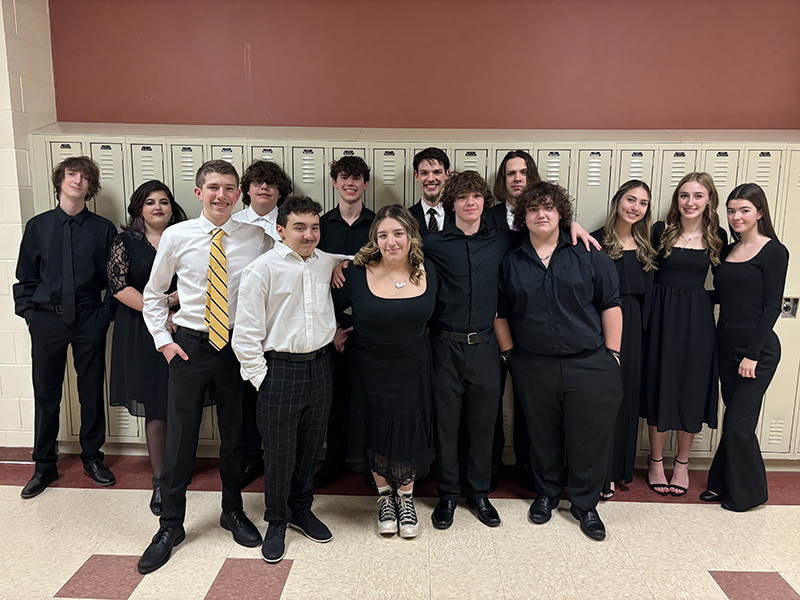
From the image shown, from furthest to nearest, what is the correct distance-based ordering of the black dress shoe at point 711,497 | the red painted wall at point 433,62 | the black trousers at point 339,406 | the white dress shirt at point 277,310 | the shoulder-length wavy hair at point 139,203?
the red painted wall at point 433,62
the black dress shoe at point 711,497
the shoulder-length wavy hair at point 139,203
the black trousers at point 339,406
the white dress shirt at point 277,310

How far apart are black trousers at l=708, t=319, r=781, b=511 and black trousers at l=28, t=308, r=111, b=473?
140 inches

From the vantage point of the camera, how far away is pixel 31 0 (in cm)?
384

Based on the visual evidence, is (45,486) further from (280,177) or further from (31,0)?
(31,0)

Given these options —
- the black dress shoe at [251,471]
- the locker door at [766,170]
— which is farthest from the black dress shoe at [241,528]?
the locker door at [766,170]

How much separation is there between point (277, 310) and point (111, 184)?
1.75 metres

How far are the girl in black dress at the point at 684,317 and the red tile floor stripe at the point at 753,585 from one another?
855mm

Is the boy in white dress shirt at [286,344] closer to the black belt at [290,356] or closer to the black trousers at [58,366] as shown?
the black belt at [290,356]

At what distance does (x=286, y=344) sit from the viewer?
2748 millimetres

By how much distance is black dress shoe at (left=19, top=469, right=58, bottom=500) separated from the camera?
3.44m

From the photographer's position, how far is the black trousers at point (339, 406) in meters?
3.24

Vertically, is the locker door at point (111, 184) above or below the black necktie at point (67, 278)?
above

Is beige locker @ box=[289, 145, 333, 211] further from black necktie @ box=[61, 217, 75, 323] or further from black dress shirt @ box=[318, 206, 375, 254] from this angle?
black necktie @ box=[61, 217, 75, 323]

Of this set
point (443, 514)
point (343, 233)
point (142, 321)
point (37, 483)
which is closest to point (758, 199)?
point (343, 233)

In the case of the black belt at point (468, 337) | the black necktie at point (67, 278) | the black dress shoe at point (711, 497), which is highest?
the black necktie at point (67, 278)
